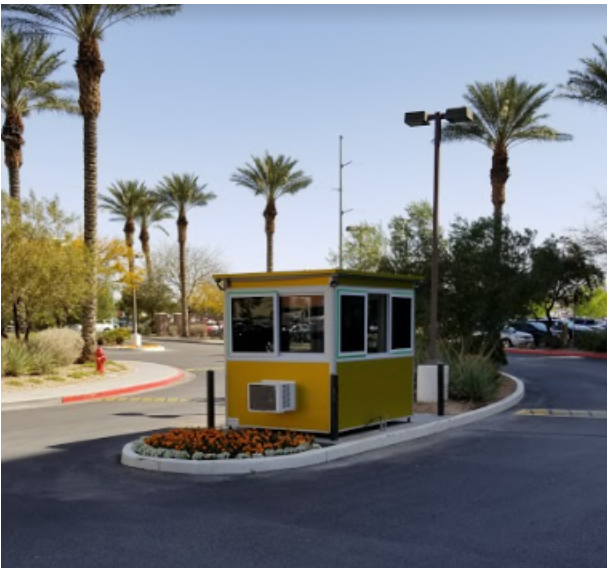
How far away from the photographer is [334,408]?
10367 mm

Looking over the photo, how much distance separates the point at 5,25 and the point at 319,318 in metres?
18.9

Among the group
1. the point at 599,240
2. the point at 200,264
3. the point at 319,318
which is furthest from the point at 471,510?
the point at 200,264

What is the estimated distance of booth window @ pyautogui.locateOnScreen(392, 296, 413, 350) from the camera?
12.1m

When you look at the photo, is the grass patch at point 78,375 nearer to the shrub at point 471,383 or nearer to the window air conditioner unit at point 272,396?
the shrub at point 471,383

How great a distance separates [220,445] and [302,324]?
7.72 feet

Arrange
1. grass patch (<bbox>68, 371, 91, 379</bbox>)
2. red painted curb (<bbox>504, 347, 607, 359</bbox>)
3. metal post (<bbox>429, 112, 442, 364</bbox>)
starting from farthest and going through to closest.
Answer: red painted curb (<bbox>504, 347, 607, 359</bbox>), grass patch (<bbox>68, 371, 91, 379</bbox>), metal post (<bbox>429, 112, 442, 364</bbox>)

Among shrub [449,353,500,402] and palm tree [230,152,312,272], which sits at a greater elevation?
palm tree [230,152,312,272]

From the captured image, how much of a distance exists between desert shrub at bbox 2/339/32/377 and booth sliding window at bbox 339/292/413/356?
12.5 metres

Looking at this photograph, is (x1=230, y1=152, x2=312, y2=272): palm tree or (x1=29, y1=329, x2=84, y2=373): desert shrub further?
(x1=230, y1=152, x2=312, y2=272): palm tree

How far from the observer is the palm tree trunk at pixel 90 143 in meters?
25.1

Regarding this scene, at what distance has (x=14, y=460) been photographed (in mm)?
9719

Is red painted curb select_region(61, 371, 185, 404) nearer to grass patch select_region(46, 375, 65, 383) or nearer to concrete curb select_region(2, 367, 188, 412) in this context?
concrete curb select_region(2, 367, 188, 412)

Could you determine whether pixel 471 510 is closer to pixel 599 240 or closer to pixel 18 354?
pixel 18 354

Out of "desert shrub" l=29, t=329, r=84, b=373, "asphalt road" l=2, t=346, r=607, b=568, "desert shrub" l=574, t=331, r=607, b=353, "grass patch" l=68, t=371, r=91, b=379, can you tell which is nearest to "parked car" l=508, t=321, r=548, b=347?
"desert shrub" l=574, t=331, r=607, b=353
